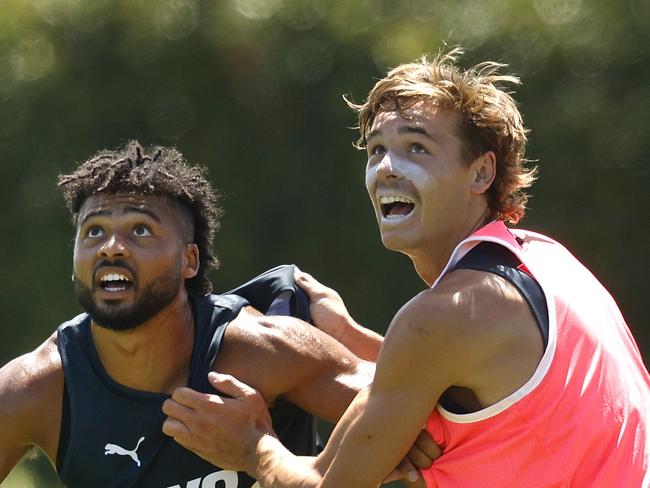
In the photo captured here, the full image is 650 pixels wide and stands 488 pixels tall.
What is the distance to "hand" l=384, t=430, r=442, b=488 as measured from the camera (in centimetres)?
324

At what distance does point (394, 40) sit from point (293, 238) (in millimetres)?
1326

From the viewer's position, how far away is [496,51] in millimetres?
7594

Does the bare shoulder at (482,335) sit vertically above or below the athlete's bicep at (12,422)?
above

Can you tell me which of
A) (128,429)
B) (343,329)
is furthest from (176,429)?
(343,329)

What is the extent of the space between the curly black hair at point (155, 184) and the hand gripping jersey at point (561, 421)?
1313mm

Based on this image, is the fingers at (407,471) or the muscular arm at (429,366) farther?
the fingers at (407,471)

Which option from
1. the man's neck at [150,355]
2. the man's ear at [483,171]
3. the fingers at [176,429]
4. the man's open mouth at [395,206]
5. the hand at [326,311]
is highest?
the man's ear at [483,171]

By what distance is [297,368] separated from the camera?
4.06 metres

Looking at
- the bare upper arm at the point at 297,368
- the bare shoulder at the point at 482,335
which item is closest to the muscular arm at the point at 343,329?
the bare upper arm at the point at 297,368

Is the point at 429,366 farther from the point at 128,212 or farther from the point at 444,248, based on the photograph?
the point at 128,212

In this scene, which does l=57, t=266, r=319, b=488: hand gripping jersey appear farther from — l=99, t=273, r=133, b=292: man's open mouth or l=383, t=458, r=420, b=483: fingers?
l=383, t=458, r=420, b=483: fingers

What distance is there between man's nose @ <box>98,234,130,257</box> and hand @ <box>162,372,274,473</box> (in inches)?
18.4

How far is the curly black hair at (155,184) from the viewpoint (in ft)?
13.7

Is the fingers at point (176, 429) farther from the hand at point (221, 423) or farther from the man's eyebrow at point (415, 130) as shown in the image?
the man's eyebrow at point (415, 130)
